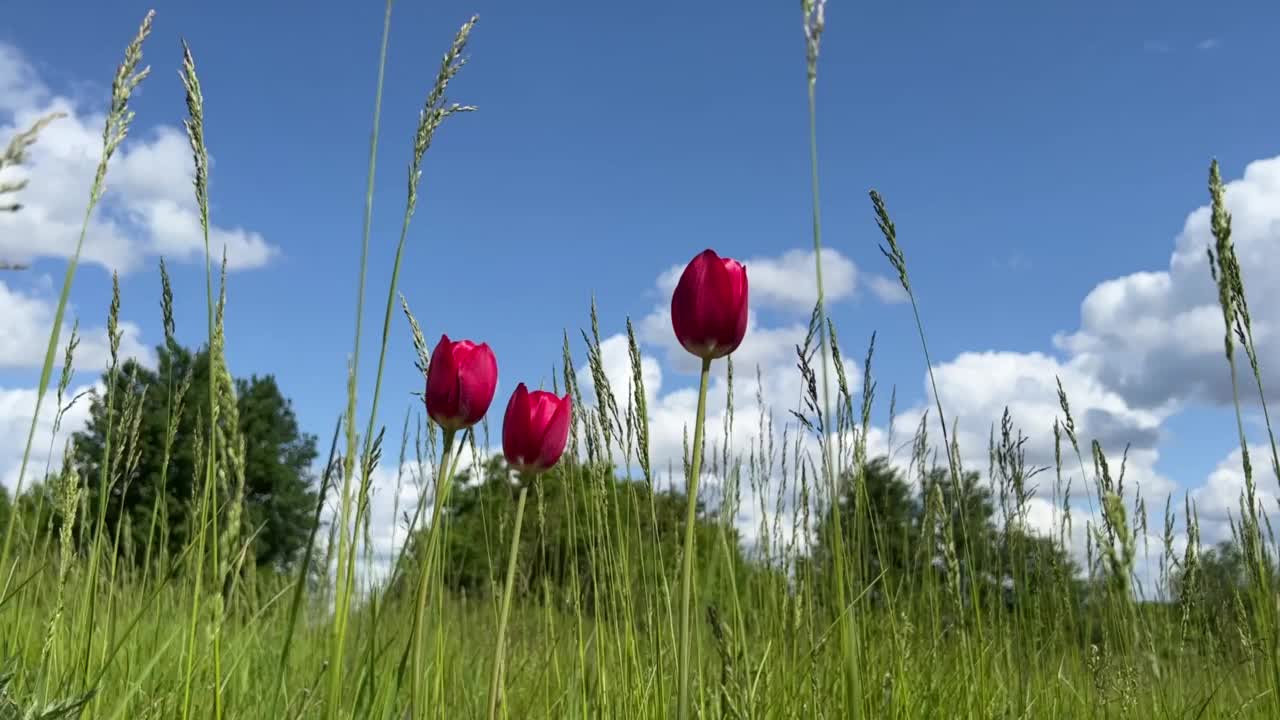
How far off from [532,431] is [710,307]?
0.40m

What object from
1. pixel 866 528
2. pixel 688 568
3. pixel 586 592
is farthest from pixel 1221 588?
pixel 688 568

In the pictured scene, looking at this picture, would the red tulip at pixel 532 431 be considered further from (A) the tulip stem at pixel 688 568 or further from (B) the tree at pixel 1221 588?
(B) the tree at pixel 1221 588

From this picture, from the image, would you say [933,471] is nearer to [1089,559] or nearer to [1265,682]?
[1089,559]

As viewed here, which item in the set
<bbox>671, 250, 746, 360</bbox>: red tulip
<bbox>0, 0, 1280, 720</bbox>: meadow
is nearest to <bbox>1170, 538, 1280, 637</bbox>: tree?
<bbox>0, 0, 1280, 720</bbox>: meadow

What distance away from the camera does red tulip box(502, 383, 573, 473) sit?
1.43 m

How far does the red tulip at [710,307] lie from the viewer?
1.18 metres

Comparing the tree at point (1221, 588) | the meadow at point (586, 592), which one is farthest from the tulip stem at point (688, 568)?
the tree at point (1221, 588)

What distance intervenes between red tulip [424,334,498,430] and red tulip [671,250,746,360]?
1.04ft

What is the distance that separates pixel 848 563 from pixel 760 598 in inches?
36.4

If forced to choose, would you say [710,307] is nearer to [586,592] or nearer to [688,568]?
[688,568]

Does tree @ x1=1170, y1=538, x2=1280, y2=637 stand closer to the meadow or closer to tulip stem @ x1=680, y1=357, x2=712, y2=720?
the meadow

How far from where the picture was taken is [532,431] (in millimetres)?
1435

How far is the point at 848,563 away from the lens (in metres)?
2.37

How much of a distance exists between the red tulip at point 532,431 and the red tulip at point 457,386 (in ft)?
0.25
